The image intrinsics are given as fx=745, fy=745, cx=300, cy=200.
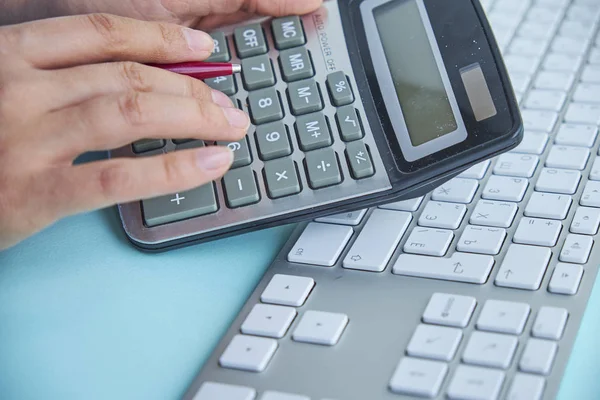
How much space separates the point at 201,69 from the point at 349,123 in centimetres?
12

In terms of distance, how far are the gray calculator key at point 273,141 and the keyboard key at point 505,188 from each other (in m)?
0.14

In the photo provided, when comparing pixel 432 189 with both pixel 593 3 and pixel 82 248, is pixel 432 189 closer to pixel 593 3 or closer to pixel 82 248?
pixel 82 248

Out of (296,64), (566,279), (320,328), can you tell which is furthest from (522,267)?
(296,64)

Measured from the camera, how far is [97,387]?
1.37ft

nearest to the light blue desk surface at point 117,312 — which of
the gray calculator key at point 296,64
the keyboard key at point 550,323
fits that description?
the keyboard key at point 550,323

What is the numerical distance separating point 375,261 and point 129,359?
0.16 meters

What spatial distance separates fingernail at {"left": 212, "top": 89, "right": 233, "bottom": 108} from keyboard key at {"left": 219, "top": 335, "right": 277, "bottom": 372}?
0.17 metres

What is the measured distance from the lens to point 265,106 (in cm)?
54

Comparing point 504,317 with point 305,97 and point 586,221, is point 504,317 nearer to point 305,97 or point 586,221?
point 586,221

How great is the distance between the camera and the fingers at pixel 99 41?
51 cm

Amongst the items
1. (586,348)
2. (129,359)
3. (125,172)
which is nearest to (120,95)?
(125,172)

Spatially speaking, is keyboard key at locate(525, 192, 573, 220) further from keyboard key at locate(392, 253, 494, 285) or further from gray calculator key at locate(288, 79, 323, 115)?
gray calculator key at locate(288, 79, 323, 115)

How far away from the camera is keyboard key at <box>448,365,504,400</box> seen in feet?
1.21

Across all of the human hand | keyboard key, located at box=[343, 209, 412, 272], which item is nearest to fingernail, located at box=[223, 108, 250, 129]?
the human hand
